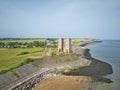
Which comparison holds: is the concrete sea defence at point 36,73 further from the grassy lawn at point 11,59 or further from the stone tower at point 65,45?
the stone tower at point 65,45

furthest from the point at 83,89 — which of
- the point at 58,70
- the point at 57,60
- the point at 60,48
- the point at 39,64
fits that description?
the point at 60,48

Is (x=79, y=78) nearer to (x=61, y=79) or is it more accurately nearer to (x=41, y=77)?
(x=61, y=79)

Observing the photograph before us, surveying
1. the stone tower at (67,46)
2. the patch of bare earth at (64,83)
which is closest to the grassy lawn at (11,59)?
the patch of bare earth at (64,83)

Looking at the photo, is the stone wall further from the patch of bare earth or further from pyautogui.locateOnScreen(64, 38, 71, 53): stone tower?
pyautogui.locateOnScreen(64, 38, 71, 53): stone tower

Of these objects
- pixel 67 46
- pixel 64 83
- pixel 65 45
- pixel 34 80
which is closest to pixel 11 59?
pixel 34 80

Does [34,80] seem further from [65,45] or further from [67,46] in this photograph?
[65,45]

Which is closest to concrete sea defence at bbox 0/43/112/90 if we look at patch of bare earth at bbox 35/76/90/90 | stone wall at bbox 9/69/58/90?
stone wall at bbox 9/69/58/90
